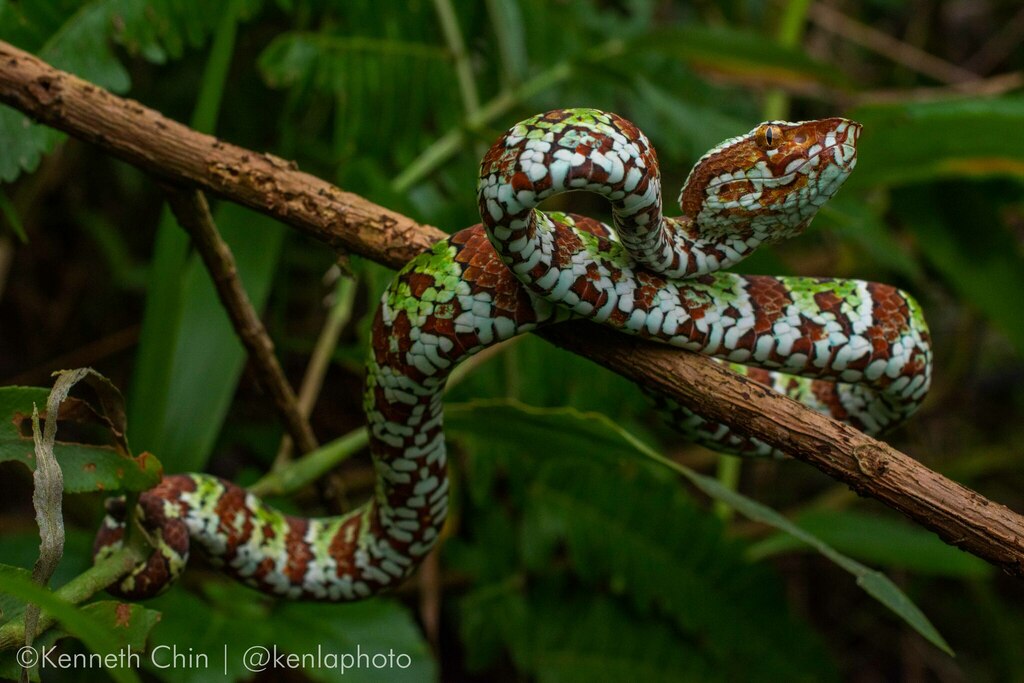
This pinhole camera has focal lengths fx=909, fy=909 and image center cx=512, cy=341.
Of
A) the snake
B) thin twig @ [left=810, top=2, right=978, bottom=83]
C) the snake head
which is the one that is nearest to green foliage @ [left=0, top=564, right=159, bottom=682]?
the snake

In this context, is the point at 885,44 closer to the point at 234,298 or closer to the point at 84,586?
the point at 234,298

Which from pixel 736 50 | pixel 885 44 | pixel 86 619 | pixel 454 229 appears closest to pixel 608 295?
pixel 86 619

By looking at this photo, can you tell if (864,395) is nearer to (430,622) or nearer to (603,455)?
(603,455)

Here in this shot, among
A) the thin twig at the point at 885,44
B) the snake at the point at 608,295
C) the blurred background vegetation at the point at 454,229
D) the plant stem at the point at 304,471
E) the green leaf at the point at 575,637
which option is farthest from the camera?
the thin twig at the point at 885,44

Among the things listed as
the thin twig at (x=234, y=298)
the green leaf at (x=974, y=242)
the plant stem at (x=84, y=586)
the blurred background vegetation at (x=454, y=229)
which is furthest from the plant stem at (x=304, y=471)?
the green leaf at (x=974, y=242)

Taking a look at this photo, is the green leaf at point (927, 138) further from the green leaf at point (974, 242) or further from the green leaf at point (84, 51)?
the green leaf at point (84, 51)

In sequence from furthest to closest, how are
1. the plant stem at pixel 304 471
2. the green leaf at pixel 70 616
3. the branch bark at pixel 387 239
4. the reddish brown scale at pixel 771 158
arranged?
1. the plant stem at pixel 304 471
2. the reddish brown scale at pixel 771 158
3. the branch bark at pixel 387 239
4. the green leaf at pixel 70 616

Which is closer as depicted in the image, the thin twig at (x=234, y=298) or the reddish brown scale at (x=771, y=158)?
the reddish brown scale at (x=771, y=158)
